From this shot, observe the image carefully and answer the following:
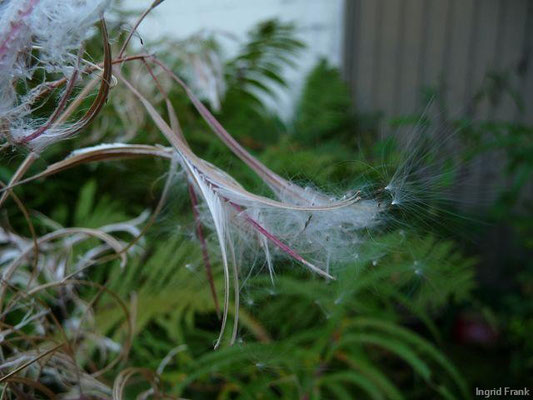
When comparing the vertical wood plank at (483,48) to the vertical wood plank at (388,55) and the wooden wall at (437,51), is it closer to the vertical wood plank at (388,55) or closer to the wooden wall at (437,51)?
the wooden wall at (437,51)

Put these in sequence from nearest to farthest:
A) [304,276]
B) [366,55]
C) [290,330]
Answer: [304,276], [290,330], [366,55]

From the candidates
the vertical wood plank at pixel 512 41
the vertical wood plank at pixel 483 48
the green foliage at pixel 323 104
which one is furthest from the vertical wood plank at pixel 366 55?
the vertical wood plank at pixel 512 41

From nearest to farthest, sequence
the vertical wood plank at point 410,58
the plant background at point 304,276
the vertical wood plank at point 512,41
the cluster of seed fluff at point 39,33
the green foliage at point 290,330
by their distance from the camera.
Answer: the cluster of seed fluff at point 39,33, the plant background at point 304,276, the green foliage at point 290,330, the vertical wood plank at point 512,41, the vertical wood plank at point 410,58

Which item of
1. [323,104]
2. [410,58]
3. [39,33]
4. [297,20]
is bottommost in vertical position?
[39,33]

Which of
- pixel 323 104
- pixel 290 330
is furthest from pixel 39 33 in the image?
pixel 323 104

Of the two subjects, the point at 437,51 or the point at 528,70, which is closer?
the point at 528,70

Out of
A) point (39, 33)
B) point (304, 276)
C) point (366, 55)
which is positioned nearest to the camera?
point (39, 33)

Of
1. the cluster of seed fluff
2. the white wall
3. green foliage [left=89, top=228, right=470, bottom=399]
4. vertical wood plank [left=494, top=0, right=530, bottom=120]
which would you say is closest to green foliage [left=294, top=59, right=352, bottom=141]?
the white wall

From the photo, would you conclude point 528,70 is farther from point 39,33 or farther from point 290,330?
point 39,33

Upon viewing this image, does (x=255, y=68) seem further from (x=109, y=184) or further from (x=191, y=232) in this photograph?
(x=191, y=232)
